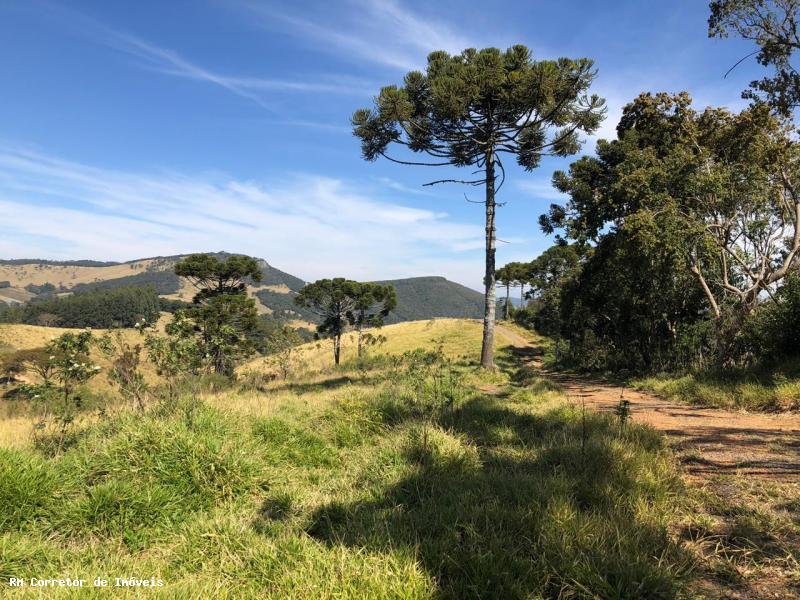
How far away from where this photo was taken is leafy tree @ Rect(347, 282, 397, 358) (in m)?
40.5

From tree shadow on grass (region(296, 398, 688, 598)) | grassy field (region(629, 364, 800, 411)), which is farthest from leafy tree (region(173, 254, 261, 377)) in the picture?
tree shadow on grass (region(296, 398, 688, 598))

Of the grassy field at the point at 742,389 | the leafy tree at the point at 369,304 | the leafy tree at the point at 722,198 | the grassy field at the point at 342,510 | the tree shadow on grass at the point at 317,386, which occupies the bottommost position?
the tree shadow on grass at the point at 317,386

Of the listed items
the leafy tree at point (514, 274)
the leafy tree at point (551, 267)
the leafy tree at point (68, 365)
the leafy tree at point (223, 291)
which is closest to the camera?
the leafy tree at point (68, 365)

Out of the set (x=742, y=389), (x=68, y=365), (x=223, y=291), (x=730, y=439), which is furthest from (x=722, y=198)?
(x=223, y=291)

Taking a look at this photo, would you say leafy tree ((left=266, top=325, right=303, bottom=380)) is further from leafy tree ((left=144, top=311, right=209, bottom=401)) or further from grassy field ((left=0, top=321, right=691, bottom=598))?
grassy field ((left=0, top=321, right=691, bottom=598))

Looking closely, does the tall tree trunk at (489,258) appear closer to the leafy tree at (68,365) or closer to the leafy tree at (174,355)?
the leafy tree at (174,355)

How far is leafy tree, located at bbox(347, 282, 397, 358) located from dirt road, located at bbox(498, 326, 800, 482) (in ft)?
106

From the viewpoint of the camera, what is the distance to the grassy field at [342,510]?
2.68 m

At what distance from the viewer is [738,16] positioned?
844 centimetres

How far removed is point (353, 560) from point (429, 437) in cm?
258

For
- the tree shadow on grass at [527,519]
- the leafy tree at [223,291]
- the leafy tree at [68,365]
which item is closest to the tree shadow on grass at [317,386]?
the leafy tree at [68,365]

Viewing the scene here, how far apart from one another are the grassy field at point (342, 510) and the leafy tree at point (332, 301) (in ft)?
110

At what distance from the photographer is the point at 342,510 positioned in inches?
149

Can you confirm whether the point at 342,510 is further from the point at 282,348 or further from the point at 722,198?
the point at 282,348
